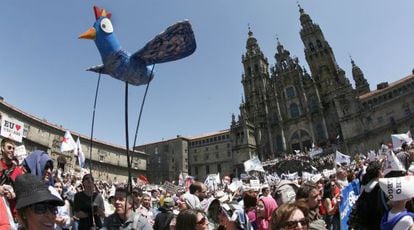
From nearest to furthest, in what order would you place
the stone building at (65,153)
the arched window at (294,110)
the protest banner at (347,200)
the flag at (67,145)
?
the protest banner at (347,200)
the flag at (67,145)
the stone building at (65,153)
the arched window at (294,110)

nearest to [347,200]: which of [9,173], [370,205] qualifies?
[370,205]

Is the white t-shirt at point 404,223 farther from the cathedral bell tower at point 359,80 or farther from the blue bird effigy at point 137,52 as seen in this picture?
the cathedral bell tower at point 359,80

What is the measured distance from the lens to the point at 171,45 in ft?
13.5

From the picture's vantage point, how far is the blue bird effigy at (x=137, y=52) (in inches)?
161

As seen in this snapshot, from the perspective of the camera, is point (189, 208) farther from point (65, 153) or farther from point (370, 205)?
point (65, 153)

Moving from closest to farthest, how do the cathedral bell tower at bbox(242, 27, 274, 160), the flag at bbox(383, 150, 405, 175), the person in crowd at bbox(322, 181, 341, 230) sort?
1. the flag at bbox(383, 150, 405, 175)
2. the person in crowd at bbox(322, 181, 341, 230)
3. the cathedral bell tower at bbox(242, 27, 274, 160)

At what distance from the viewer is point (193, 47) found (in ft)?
13.7

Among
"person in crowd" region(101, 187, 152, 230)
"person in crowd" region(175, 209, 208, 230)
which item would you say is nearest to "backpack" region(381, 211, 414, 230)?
"person in crowd" region(175, 209, 208, 230)

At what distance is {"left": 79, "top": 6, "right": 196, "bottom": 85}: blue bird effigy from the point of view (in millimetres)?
4082

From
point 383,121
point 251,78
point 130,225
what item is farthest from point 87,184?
point 251,78

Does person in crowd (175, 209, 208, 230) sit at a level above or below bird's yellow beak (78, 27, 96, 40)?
below

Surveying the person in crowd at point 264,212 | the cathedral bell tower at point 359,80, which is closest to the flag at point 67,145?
the person in crowd at point 264,212

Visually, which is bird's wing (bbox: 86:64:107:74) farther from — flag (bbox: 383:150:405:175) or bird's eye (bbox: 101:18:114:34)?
flag (bbox: 383:150:405:175)

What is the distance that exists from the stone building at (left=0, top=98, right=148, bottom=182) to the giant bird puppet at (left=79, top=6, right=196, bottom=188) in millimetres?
32119
